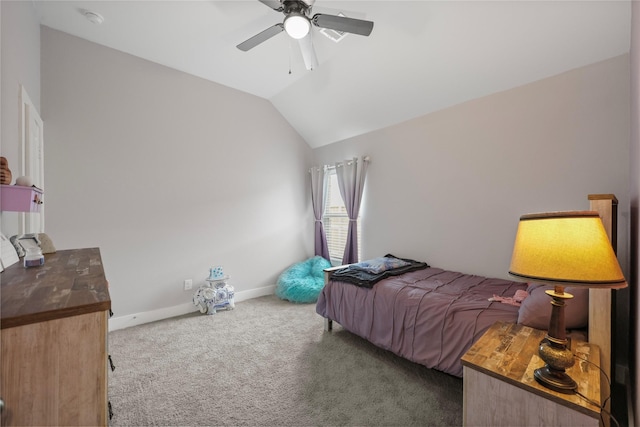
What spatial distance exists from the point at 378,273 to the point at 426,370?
87 centimetres

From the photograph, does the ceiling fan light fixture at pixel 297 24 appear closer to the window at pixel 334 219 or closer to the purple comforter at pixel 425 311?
the purple comforter at pixel 425 311

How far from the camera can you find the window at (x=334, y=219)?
4.18m

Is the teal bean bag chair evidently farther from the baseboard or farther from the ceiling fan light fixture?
the ceiling fan light fixture

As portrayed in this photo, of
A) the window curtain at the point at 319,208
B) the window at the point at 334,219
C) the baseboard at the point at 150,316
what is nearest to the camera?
the baseboard at the point at 150,316

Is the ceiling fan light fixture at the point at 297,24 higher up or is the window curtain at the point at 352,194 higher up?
the ceiling fan light fixture at the point at 297,24

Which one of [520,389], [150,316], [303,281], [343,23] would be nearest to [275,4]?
[343,23]

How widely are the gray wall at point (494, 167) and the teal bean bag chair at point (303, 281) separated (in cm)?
92

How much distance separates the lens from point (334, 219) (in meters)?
4.31

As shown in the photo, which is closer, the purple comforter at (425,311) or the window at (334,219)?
the purple comforter at (425,311)

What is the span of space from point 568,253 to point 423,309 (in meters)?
1.20

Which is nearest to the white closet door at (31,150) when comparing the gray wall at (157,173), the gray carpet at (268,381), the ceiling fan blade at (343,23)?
the gray wall at (157,173)

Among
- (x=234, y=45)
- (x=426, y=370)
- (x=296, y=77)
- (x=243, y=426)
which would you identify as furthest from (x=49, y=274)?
(x=296, y=77)

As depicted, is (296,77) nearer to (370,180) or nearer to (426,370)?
(370,180)

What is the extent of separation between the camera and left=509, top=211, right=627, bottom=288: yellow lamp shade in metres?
0.90
